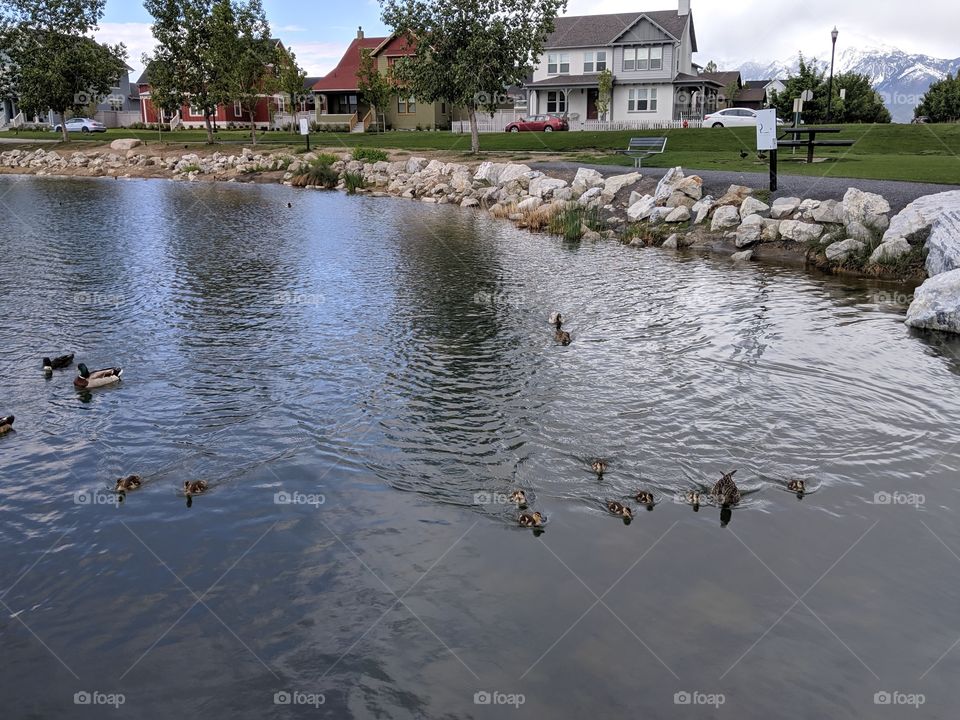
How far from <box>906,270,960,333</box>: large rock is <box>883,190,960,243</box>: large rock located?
4.80 meters

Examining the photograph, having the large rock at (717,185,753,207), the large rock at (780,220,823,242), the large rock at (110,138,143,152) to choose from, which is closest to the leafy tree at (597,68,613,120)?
the large rock at (110,138,143,152)

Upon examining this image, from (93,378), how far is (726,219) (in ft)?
65.0

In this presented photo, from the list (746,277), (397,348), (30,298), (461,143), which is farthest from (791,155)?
(30,298)

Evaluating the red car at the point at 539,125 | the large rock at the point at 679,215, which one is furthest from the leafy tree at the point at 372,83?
the large rock at the point at 679,215

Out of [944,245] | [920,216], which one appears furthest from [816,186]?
[944,245]

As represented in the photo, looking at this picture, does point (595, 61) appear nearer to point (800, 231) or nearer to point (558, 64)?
point (558, 64)

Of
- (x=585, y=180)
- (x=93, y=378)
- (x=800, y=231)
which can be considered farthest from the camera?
(x=585, y=180)

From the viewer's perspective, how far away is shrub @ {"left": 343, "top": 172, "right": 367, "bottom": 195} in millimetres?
40531

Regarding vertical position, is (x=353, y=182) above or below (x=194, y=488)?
above

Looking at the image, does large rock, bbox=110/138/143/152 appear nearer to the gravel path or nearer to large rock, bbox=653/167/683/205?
the gravel path

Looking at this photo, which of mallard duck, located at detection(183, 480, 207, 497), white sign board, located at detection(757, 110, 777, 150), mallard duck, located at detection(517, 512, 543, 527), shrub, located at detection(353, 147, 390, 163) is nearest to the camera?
mallard duck, located at detection(517, 512, 543, 527)

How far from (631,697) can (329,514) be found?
13.1 feet

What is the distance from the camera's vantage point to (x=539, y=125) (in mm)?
61906

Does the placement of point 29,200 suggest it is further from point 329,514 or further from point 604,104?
point 604,104
